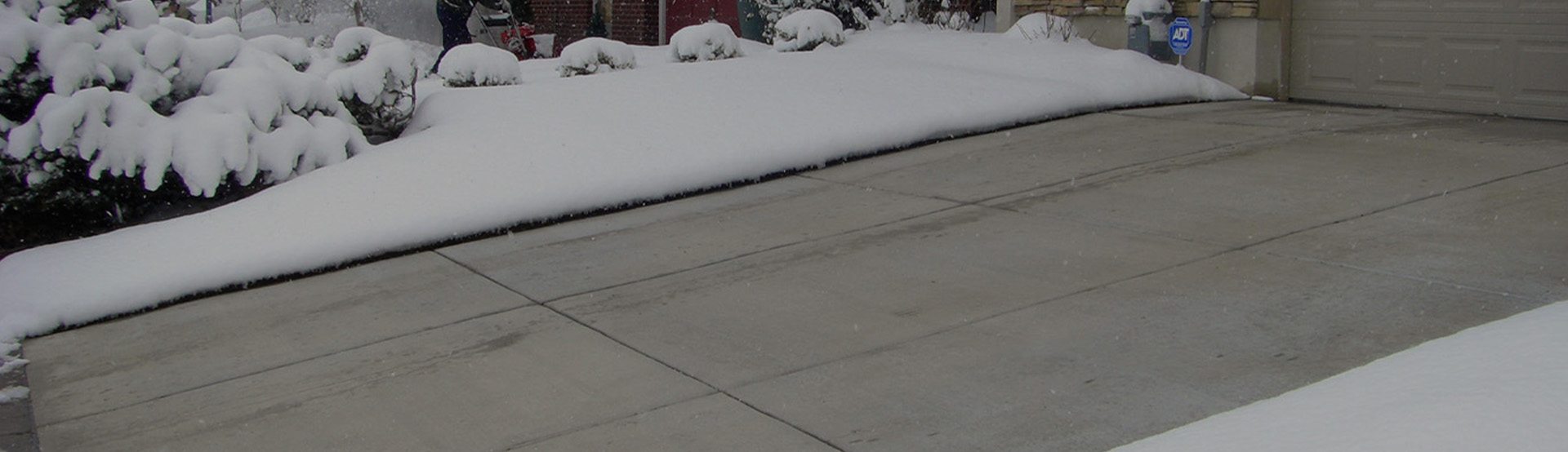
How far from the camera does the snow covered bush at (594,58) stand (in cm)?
1291

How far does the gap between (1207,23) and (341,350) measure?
877 centimetres

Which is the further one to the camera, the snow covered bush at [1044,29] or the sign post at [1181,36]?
the snow covered bush at [1044,29]

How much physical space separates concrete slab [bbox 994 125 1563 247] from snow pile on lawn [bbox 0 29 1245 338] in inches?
83.9

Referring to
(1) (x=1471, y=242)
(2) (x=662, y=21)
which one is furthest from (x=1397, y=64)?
(2) (x=662, y=21)

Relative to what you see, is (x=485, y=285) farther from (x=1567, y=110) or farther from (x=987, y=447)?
(x=1567, y=110)

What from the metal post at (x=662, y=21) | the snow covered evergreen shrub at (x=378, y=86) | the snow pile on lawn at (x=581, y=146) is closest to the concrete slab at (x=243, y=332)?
the snow pile on lawn at (x=581, y=146)

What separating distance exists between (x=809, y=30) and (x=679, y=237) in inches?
275

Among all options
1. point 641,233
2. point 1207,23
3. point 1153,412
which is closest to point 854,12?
point 1207,23

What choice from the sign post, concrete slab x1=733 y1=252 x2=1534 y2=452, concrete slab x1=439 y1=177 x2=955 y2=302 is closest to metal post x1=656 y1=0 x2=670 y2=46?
the sign post

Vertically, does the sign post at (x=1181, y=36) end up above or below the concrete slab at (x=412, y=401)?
above

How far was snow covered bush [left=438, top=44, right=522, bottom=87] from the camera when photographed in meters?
11.7

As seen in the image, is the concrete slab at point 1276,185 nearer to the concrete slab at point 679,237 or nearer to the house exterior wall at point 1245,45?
the concrete slab at point 679,237

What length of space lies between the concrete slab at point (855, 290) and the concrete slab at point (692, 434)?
34cm

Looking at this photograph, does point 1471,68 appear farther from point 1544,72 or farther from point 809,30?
point 809,30
